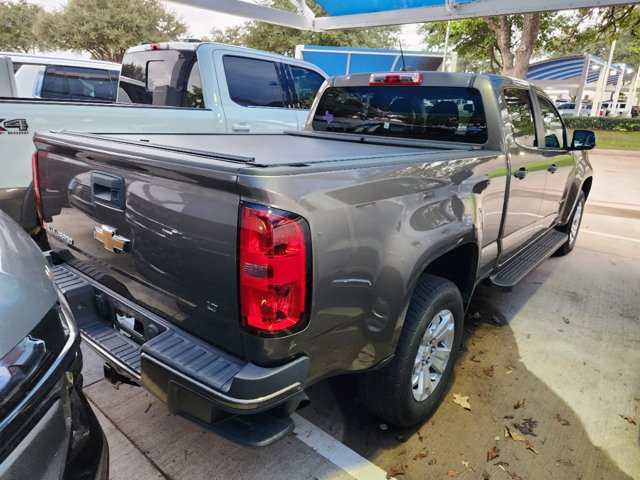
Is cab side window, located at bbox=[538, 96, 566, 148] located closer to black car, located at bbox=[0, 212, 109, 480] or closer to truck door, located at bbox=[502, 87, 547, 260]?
truck door, located at bbox=[502, 87, 547, 260]

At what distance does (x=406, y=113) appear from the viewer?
3.56 m

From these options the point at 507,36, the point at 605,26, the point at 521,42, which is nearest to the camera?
the point at 605,26

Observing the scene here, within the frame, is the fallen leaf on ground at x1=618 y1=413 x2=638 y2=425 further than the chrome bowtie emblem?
Yes

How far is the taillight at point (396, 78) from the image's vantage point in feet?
11.2

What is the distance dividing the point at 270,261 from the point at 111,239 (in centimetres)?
101

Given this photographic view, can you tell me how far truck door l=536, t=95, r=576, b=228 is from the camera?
4.01 m

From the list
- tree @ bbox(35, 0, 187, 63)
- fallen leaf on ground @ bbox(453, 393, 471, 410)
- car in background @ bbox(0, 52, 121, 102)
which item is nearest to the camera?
fallen leaf on ground @ bbox(453, 393, 471, 410)

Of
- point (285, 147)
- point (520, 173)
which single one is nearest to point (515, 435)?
point (520, 173)

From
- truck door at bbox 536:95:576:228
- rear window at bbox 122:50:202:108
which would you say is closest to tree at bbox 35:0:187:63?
rear window at bbox 122:50:202:108

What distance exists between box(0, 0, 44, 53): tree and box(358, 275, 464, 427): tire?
120ft

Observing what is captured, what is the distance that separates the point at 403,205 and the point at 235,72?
13.2 feet

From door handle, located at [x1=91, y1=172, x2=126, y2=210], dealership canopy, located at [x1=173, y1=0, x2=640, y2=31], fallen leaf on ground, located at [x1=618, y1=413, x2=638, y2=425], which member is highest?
dealership canopy, located at [x1=173, y1=0, x2=640, y2=31]

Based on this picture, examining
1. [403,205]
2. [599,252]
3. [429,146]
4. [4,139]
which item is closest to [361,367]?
[403,205]

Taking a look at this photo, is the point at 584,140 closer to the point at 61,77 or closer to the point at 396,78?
the point at 396,78
